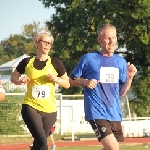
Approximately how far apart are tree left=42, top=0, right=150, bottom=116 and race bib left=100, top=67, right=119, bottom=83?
957 inches

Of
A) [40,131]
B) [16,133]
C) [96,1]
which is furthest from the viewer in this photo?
[96,1]

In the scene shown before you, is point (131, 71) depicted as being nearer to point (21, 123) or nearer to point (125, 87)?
point (125, 87)

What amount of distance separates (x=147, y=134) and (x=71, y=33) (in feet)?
31.6

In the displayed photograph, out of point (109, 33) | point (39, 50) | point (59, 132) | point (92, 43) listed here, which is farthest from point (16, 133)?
point (109, 33)

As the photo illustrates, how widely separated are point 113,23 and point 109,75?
2548cm

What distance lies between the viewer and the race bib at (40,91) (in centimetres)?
916

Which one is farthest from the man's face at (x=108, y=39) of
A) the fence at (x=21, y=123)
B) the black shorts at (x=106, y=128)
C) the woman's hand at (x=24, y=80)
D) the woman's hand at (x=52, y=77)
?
the fence at (x=21, y=123)

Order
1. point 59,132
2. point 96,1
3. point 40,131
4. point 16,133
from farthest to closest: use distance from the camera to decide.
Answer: point 96,1 < point 59,132 < point 16,133 < point 40,131

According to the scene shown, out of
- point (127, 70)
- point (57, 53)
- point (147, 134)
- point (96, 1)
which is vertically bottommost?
point (147, 134)

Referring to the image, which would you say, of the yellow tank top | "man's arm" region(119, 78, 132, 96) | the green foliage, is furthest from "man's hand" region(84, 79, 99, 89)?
the green foliage

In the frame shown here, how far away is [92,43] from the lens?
112 feet

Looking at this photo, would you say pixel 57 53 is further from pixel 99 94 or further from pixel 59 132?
pixel 99 94

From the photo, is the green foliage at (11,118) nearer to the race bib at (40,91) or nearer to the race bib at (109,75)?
the race bib at (40,91)

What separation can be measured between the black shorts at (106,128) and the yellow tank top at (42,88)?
145 cm
